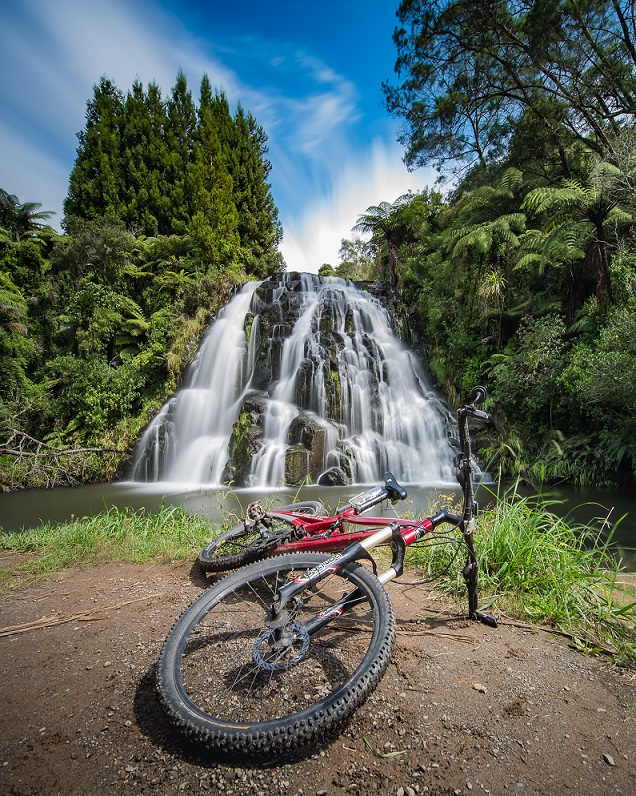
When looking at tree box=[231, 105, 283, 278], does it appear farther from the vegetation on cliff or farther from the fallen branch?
the fallen branch

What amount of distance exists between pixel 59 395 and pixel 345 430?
1142 cm

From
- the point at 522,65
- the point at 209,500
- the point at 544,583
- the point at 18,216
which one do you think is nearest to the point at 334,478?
the point at 209,500

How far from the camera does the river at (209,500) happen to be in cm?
760

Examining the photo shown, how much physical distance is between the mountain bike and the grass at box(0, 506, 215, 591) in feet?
5.57

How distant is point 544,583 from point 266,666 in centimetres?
213

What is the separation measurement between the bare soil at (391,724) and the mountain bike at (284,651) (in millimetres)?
131

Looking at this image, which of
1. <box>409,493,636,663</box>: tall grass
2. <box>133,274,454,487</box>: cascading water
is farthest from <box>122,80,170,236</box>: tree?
<box>409,493,636,663</box>: tall grass

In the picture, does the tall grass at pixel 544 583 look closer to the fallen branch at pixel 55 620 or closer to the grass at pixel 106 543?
the grass at pixel 106 543

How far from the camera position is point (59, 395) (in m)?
15.4

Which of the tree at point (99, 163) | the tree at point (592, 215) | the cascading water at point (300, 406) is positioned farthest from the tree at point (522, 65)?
the tree at point (99, 163)

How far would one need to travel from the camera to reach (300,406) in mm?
12539

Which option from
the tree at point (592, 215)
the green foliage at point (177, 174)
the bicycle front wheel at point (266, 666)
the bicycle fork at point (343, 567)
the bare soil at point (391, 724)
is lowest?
the bare soil at point (391, 724)

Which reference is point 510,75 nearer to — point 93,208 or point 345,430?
point 345,430

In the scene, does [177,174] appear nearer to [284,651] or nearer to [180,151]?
[180,151]
